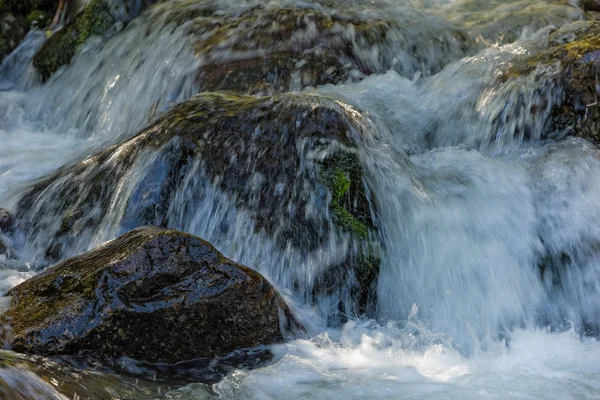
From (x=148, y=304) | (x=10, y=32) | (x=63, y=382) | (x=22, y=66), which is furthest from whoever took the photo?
(x=10, y=32)

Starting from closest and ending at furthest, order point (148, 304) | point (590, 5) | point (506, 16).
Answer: point (148, 304) < point (506, 16) < point (590, 5)

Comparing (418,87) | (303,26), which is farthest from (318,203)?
(303,26)

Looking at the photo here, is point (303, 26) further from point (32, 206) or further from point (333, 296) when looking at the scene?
point (333, 296)

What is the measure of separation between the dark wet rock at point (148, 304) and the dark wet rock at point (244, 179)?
915 mm

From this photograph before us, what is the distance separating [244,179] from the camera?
5.59 m

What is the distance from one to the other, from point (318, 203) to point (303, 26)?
3077mm

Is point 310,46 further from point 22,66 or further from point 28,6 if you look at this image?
point 28,6

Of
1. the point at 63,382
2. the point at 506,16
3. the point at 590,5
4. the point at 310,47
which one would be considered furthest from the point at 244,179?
the point at 590,5

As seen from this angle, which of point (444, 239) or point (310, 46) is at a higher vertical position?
point (310, 46)

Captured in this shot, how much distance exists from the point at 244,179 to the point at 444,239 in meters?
1.38

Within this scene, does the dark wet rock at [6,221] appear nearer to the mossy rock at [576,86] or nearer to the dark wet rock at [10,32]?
the mossy rock at [576,86]

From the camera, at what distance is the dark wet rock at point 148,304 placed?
164 inches

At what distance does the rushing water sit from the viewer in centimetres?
446

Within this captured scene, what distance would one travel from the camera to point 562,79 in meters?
6.46
